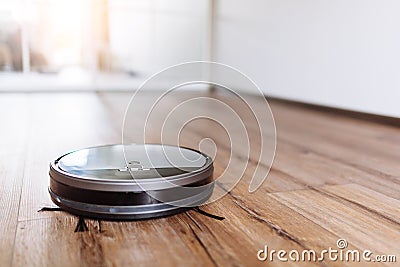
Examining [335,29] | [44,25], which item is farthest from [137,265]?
[44,25]

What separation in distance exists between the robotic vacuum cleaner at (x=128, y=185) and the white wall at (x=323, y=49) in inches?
64.0

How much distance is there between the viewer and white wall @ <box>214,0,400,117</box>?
2121 millimetres

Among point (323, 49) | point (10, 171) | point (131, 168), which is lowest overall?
point (10, 171)

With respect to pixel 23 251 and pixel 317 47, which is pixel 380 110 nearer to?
pixel 317 47

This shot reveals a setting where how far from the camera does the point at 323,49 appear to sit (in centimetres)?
257

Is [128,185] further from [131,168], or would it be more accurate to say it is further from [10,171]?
[10,171]

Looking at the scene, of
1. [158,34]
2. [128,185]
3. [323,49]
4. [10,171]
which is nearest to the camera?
[128,185]

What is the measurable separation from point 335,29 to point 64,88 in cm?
241

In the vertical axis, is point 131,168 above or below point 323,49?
below

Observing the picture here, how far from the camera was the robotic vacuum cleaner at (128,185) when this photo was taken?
74 centimetres

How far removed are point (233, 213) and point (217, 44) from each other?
11.3ft

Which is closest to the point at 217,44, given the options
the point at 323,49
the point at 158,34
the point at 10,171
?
the point at 158,34

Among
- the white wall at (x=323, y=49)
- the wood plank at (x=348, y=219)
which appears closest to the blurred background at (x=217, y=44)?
the white wall at (x=323, y=49)

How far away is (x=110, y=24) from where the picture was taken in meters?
3.85
